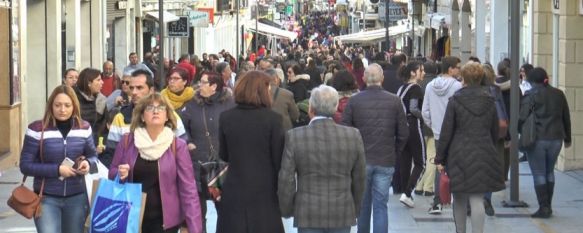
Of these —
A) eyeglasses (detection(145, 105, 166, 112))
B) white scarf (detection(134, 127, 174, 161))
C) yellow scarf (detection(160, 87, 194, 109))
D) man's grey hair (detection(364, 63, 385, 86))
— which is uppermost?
man's grey hair (detection(364, 63, 385, 86))

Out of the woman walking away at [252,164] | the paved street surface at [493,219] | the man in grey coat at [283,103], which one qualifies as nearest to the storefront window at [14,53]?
the paved street surface at [493,219]

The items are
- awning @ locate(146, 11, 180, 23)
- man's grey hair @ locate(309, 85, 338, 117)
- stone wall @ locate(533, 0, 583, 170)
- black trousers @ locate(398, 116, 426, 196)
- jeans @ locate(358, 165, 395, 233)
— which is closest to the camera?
man's grey hair @ locate(309, 85, 338, 117)

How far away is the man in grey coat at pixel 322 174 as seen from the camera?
340 inches

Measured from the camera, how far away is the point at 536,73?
45.4 feet

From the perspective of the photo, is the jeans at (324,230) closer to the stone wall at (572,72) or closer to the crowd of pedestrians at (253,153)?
the crowd of pedestrians at (253,153)

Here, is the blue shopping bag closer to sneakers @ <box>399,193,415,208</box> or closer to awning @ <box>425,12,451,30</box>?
sneakers @ <box>399,193,415,208</box>

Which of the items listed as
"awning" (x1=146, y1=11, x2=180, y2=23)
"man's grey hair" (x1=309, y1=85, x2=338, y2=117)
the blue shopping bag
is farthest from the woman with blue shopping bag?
"awning" (x1=146, y1=11, x2=180, y2=23)

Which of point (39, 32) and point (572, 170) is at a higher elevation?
point (39, 32)

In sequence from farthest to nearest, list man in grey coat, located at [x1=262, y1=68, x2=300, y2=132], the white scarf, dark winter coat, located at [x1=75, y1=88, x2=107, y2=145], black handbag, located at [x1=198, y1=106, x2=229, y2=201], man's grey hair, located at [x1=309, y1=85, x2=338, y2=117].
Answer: man in grey coat, located at [x1=262, y1=68, x2=300, y2=132]
dark winter coat, located at [x1=75, y1=88, x2=107, y2=145]
black handbag, located at [x1=198, y1=106, x2=229, y2=201]
man's grey hair, located at [x1=309, y1=85, x2=338, y2=117]
the white scarf

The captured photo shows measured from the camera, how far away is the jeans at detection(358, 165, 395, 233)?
11.3 meters

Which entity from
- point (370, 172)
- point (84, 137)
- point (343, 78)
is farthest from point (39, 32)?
point (84, 137)

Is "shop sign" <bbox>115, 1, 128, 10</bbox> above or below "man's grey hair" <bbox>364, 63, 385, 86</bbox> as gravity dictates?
above

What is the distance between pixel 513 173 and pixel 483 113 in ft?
11.1

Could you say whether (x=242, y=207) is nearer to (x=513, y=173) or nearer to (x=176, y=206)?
(x=176, y=206)
